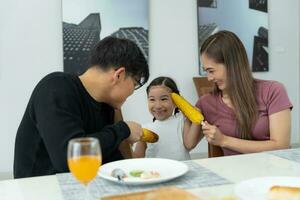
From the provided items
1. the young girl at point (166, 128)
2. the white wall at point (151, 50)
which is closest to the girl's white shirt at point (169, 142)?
the young girl at point (166, 128)

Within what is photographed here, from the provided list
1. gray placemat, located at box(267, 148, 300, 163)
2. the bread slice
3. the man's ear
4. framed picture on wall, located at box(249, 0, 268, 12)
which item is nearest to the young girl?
gray placemat, located at box(267, 148, 300, 163)

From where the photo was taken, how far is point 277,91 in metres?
1.87

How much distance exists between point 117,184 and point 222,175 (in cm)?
34

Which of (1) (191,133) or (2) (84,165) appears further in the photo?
(1) (191,133)

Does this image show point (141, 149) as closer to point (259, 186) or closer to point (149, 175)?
point (149, 175)

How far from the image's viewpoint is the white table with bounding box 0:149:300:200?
1.08 meters

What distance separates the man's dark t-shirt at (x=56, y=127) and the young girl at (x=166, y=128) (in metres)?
Result: 0.68

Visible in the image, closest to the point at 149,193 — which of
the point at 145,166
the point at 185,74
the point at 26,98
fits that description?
the point at 145,166

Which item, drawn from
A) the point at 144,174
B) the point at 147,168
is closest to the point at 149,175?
the point at 144,174

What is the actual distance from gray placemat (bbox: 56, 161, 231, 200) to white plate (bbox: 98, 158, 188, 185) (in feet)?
0.06

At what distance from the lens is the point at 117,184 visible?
1.15 meters

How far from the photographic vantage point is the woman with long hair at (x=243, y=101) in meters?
1.83

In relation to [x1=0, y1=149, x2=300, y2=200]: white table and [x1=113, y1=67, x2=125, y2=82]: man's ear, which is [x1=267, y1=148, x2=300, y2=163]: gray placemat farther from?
[x1=113, y1=67, x2=125, y2=82]: man's ear

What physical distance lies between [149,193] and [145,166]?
0.35 meters
